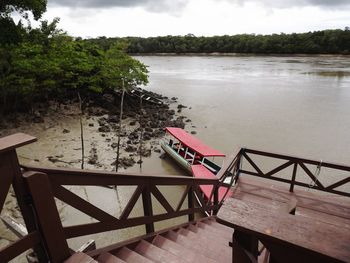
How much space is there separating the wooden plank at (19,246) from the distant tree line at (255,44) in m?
59.7

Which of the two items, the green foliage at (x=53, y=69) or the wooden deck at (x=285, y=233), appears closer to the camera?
the wooden deck at (x=285, y=233)

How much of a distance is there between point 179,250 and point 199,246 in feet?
1.51

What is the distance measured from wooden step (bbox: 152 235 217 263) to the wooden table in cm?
233

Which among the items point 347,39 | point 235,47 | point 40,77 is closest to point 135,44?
point 235,47

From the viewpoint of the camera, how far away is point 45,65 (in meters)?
16.6

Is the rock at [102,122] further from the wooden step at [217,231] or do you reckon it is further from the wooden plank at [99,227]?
the wooden plank at [99,227]

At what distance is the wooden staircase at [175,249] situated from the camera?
286 centimetres

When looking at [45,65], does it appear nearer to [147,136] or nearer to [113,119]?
[113,119]

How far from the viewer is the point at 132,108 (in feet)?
76.6

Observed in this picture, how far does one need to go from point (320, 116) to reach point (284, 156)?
19.8 metres

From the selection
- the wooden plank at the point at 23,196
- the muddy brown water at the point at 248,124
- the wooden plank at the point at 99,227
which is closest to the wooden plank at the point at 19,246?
the wooden plank at the point at 23,196

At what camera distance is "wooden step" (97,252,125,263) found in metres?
2.75

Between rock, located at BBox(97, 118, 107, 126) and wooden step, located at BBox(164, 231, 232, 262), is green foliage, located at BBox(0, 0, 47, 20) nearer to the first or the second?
rock, located at BBox(97, 118, 107, 126)

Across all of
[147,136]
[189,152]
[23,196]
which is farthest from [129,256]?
[147,136]
